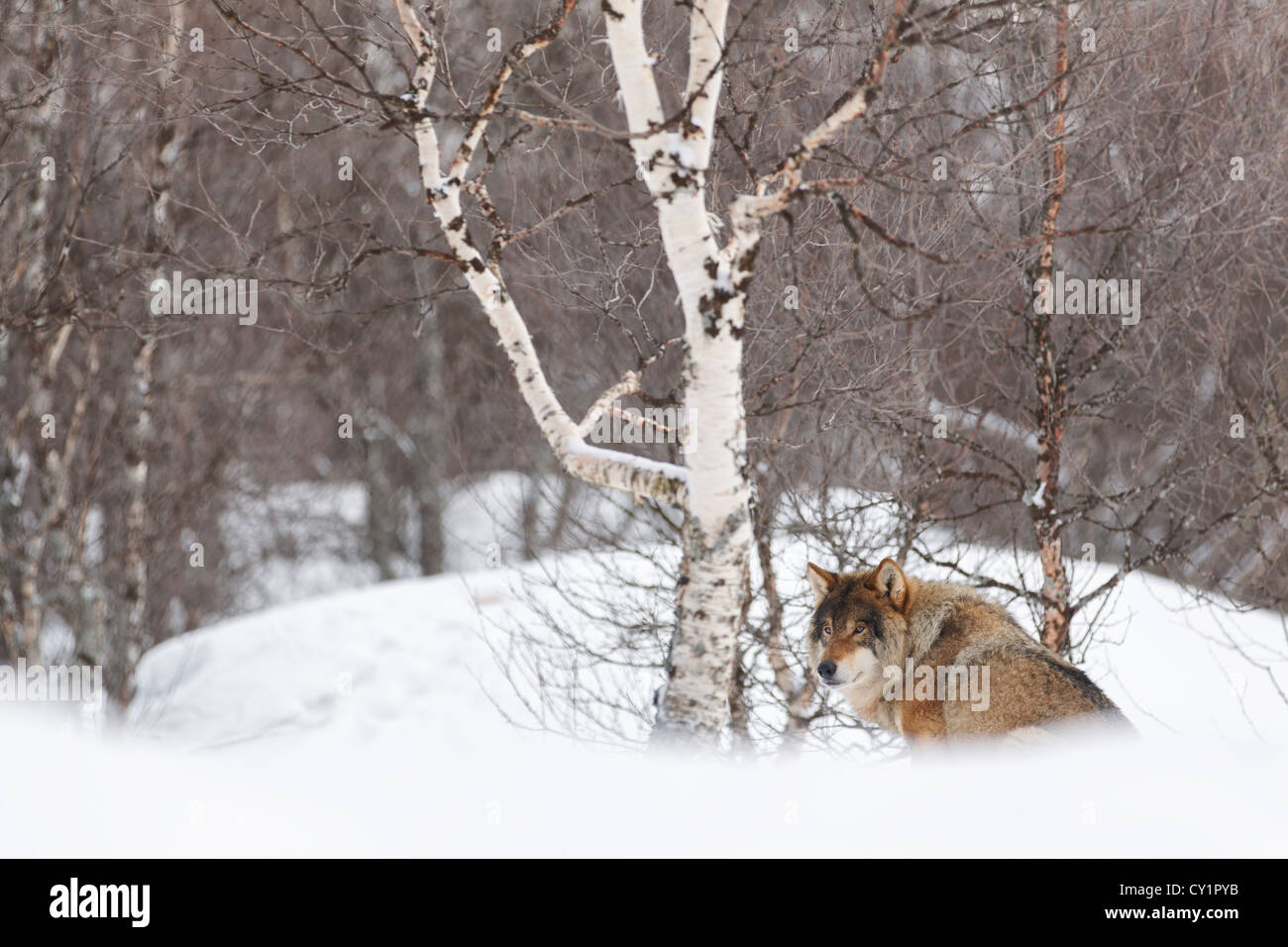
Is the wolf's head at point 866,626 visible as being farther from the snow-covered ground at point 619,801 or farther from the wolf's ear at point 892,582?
the snow-covered ground at point 619,801

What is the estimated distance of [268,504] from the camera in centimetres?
2228

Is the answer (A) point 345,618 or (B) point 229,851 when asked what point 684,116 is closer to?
(B) point 229,851

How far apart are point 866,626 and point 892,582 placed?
28cm

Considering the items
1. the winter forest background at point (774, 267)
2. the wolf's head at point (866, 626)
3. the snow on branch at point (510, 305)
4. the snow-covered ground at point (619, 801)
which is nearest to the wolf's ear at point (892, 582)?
the wolf's head at point (866, 626)

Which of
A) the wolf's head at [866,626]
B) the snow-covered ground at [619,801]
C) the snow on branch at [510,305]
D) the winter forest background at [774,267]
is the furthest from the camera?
the wolf's head at [866,626]

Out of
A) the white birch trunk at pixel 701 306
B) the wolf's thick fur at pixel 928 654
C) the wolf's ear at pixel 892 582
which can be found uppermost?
the white birch trunk at pixel 701 306

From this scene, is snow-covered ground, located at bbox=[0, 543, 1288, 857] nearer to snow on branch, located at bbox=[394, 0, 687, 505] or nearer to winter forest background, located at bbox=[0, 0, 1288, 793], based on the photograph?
winter forest background, located at bbox=[0, 0, 1288, 793]

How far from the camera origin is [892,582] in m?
5.91

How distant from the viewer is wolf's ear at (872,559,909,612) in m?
5.84

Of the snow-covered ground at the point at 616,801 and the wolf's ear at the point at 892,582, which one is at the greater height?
the wolf's ear at the point at 892,582

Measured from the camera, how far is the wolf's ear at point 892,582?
230 inches

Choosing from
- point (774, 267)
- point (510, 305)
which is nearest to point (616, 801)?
point (510, 305)

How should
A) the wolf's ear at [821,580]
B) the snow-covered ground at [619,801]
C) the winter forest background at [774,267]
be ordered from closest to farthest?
the snow-covered ground at [619,801] → the winter forest background at [774,267] → the wolf's ear at [821,580]

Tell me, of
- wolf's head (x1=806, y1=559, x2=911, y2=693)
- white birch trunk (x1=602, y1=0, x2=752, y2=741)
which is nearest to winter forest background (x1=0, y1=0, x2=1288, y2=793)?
white birch trunk (x1=602, y1=0, x2=752, y2=741)
